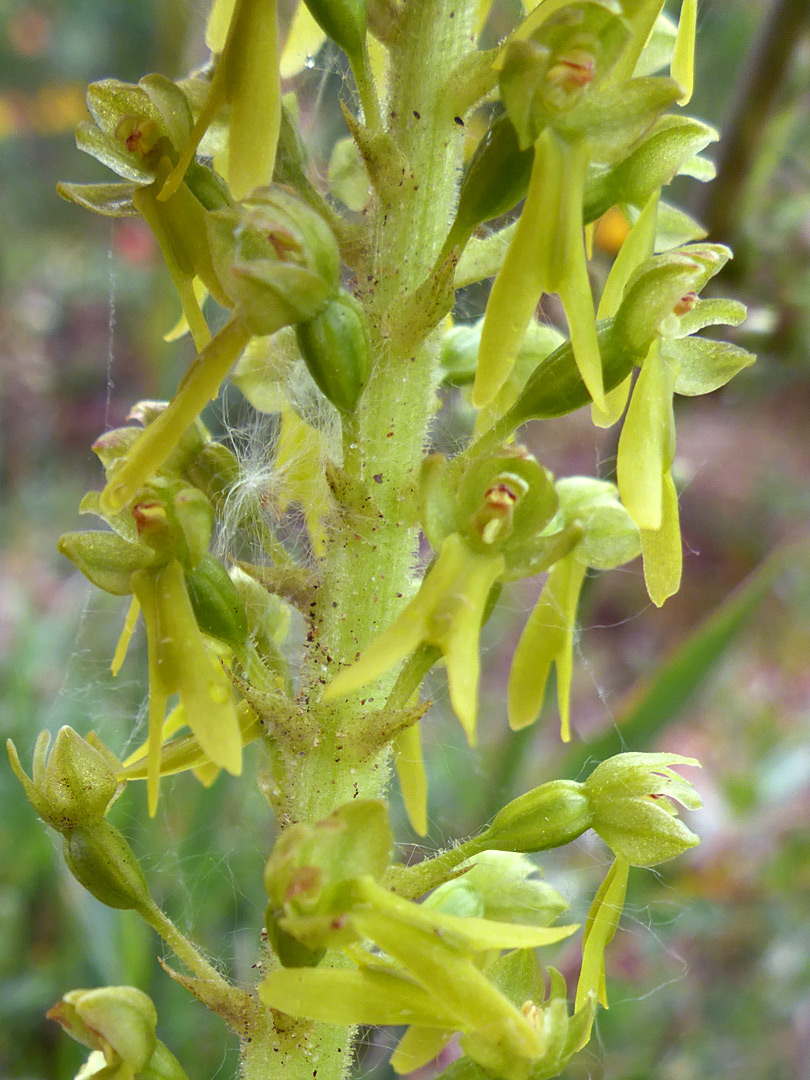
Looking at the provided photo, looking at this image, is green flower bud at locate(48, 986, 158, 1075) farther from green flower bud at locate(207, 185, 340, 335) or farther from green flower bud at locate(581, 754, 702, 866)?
green flower bud at locate(207, 185, 340, 335)

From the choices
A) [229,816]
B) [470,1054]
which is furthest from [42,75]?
[470,1054]

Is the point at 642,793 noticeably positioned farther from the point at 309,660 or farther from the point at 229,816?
the point at 229,816

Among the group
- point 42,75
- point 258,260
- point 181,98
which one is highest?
point 42,75

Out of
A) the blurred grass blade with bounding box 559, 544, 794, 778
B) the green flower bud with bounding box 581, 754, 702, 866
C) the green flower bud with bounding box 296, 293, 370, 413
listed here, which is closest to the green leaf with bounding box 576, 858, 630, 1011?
the green flower bud with bounding box 581, 754, 702, 866

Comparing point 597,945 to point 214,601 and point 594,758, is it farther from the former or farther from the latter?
point 594,758

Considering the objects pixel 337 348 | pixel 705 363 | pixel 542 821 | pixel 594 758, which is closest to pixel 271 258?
pixel 337 348

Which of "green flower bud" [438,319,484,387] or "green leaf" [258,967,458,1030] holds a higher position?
"green flower bud" [438,319,484,387]

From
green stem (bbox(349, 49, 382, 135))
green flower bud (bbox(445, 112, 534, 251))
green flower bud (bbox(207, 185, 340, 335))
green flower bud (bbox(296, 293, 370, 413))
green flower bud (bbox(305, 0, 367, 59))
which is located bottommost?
green flower bud (bbox(296, 293, 370, 413))
